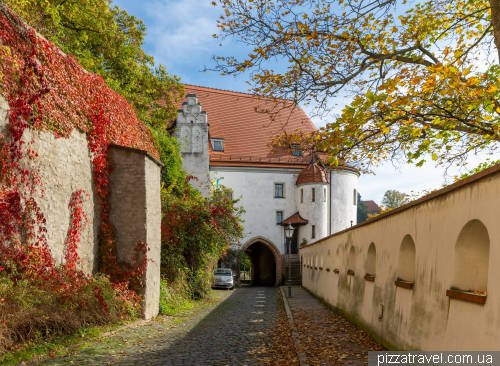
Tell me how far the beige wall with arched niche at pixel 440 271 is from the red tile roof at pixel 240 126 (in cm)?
2824

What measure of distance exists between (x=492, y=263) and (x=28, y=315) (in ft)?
20.4

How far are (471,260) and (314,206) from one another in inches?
1267

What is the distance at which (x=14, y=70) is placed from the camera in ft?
25.5

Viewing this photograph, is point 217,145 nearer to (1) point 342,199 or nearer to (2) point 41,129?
(1) point 342,199

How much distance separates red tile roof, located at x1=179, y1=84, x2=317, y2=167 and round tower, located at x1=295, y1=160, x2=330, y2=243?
184 cm

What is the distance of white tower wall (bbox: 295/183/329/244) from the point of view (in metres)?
36.7

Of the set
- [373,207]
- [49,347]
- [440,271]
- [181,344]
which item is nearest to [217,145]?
[181,344]

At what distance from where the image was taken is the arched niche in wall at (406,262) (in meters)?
7.12

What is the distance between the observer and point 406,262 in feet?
23.6

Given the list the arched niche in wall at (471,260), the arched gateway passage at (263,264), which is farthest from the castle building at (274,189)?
the arched niche in wall at (471,260)

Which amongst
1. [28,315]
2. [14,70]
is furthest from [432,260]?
[14,70]

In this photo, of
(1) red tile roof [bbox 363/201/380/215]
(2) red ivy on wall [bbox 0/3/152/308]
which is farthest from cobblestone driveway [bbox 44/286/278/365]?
(1) red tile roof [bbox 363/201/380/215]

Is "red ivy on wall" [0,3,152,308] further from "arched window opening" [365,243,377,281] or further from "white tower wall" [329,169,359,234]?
"white tower wall" [329,169,359,234]

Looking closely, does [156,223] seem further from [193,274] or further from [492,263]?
[492,263]
